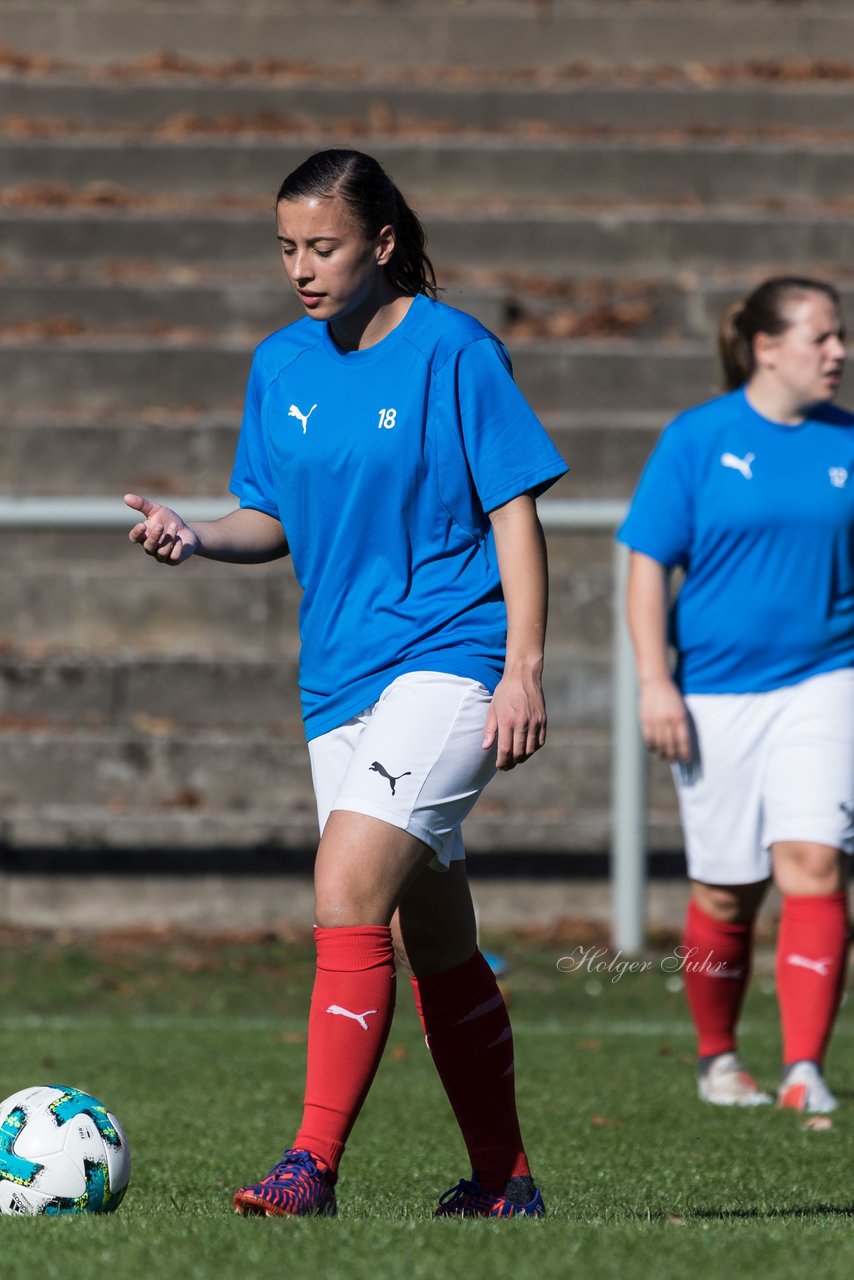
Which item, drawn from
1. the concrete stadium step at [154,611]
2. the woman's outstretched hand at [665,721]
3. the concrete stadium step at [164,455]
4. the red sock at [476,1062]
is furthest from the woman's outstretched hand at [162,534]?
the concrete stadium step at [164,455]

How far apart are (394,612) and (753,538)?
7.42ft

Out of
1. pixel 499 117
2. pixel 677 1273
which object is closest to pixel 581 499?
pixel 499 117

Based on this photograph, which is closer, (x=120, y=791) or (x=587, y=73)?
(x=120, y=791)

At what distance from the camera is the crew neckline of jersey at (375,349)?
389 centimetres

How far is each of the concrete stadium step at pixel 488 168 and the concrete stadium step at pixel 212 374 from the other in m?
1.98

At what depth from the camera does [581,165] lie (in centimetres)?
1337

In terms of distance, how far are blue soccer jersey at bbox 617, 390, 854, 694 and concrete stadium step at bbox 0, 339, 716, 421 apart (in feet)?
18.3

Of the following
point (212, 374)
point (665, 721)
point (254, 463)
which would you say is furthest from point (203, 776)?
point (254, 463)

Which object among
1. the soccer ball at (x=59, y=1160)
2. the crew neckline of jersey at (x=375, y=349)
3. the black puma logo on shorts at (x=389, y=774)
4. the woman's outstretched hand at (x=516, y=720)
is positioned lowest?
the soccer ball at (x=59, y=1160)

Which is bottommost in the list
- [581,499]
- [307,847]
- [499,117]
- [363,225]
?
[307,847]

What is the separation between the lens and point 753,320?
6.01 metres

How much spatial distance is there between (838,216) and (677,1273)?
10692mm

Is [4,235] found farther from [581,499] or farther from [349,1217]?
[349,1217]

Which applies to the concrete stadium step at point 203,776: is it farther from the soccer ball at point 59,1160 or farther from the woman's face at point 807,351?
the soccer ball at point 59,1160
